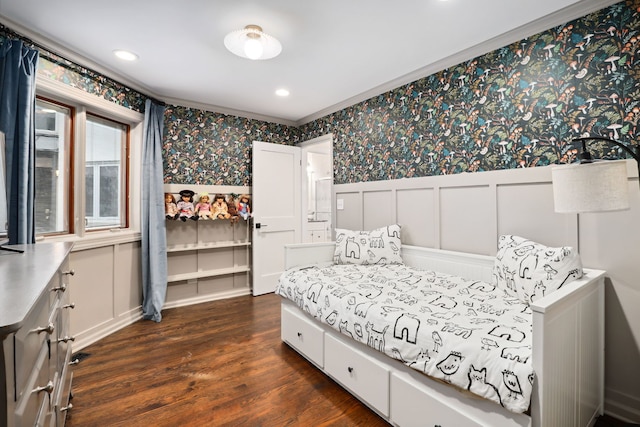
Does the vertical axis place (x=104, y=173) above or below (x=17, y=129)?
A: below

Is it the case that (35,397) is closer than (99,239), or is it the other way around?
(35,397)

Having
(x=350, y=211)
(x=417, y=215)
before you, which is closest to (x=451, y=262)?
(x=417, y=215)

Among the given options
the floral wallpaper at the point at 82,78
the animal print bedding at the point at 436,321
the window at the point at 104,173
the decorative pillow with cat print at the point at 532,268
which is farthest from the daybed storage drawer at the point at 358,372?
the floral wallpaper at the point at 82,78

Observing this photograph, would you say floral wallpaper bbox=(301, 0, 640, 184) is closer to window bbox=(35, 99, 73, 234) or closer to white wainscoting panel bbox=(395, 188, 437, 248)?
white wainscoting panel bbox=(395, 188, 437, 248)

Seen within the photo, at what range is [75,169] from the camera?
2.75 metres

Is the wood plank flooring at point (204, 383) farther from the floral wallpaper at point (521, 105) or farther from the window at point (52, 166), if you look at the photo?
the floral wallpaper at point (521, 105)

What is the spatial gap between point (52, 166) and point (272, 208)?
231 cm

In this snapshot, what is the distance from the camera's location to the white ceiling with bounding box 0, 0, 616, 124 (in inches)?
78.4

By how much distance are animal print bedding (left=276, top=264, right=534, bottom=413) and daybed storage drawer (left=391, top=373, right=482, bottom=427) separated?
15 cm

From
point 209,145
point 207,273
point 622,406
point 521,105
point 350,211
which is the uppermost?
point 209,145

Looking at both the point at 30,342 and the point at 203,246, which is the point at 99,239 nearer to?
the point at 203,246

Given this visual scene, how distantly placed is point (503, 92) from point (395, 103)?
105 centimetres

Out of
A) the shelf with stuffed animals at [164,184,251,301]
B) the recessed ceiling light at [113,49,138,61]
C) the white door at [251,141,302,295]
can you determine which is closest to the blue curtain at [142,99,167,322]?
the shelf with stuffed animals at [164,184,251,301]

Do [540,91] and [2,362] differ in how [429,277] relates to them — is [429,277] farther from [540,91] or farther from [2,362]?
[2,362]
